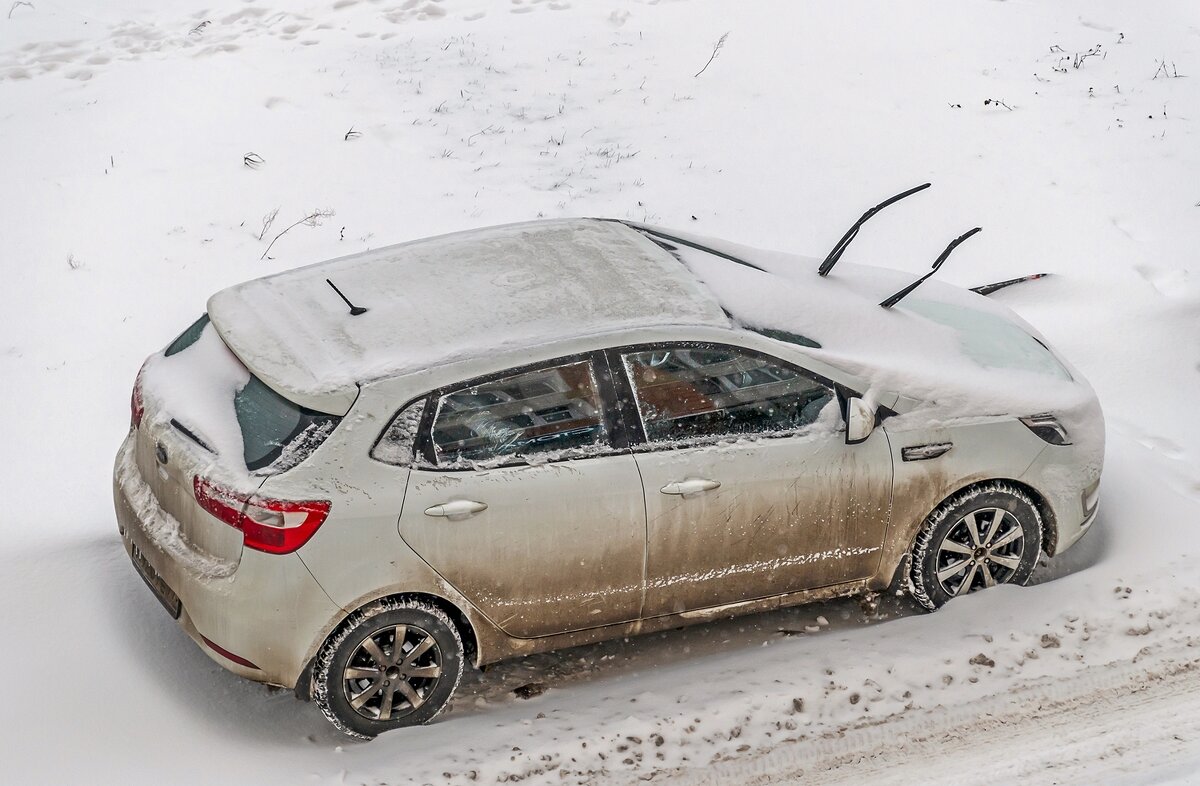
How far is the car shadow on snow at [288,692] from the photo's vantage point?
4.79m

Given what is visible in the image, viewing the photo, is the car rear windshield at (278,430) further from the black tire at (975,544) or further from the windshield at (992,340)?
the windshield at (992,340)

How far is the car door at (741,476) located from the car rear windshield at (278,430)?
1153 mm

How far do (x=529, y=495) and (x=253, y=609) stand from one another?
3.46 feet

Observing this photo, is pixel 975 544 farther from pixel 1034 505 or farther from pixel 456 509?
pixel 456 509

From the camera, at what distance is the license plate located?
4590 millimetres

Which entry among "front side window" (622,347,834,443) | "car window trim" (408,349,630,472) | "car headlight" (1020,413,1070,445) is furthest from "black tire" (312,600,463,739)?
"car headlight" (1020,413,1070,445)

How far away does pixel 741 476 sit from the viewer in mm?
4762

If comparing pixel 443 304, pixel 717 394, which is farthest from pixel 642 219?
pixel 717 394

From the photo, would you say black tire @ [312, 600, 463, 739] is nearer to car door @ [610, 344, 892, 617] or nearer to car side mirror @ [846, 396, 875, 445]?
car door @ [610, 344, 892, 617]

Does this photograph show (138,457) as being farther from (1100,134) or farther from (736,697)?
(1100,134)

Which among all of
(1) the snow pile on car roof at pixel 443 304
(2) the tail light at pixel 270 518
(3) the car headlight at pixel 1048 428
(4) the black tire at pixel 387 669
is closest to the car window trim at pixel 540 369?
(1) the snow pile on car roof at pixel 443 304

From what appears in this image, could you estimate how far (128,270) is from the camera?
801cm

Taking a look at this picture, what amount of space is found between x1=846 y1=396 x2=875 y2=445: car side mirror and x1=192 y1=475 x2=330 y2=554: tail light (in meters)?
2.03

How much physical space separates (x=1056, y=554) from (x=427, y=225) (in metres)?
4.97
